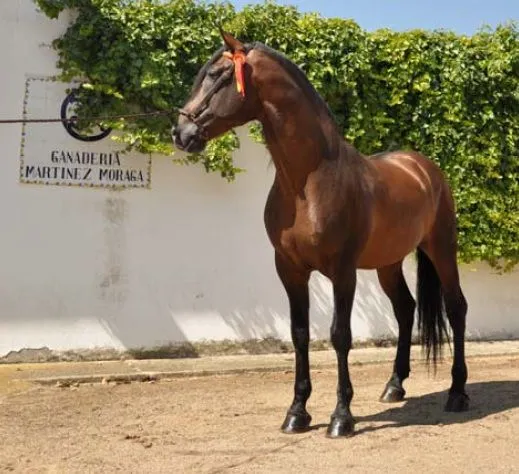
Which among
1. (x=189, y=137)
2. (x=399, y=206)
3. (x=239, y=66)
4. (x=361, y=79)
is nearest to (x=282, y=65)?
(x=239, y=66)

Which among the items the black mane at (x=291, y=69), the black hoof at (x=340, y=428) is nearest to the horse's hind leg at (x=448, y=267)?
the black hoof at (x=340, y=428)

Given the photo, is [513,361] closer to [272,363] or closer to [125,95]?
[272,363]

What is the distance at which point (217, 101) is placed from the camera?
4.63 meters

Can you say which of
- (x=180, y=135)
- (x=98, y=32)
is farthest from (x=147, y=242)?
(x=180, y=135)

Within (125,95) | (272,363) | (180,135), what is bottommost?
(272,363)

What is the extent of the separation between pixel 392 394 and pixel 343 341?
131 centimetres

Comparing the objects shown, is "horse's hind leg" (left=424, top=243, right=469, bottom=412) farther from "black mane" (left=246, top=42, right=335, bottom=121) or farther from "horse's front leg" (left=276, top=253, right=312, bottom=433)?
"black mane" (left=246, top=42, right=335, bottom=121)

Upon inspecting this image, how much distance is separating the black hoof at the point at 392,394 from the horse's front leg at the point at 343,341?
1.17 metres

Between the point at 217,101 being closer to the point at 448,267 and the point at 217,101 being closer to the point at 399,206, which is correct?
the point at 399,206

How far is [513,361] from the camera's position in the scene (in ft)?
26.0

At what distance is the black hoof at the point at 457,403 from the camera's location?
5.48 metres

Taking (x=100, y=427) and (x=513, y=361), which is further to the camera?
(x=513, y=361)

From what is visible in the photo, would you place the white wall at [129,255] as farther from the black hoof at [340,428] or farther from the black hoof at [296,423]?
the black hoof at [340,428]

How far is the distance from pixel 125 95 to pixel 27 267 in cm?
197
